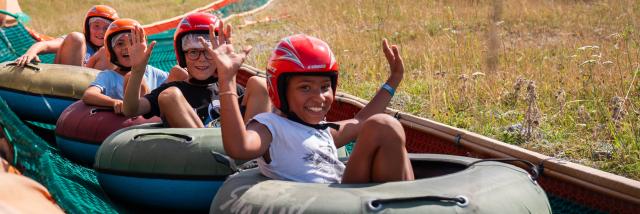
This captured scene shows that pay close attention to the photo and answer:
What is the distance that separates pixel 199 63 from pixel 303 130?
177cm

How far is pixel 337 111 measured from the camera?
22.9ft

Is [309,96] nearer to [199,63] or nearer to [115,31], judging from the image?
[199,63]

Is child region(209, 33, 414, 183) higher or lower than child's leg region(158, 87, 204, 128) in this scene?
higher

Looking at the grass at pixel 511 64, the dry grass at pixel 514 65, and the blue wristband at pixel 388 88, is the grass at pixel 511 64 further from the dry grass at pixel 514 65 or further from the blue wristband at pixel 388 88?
the blue wristband at pixel 388 88

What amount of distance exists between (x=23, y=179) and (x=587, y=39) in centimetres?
795

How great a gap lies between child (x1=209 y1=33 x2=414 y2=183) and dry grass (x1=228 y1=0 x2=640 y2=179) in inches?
30.0

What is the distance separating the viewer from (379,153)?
139 inches

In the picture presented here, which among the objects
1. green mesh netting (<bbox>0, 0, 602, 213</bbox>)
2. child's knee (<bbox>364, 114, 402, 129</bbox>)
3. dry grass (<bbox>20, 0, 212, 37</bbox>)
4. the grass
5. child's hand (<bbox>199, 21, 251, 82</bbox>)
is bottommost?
dry grass (<bbox>20, 0, 212, 37</bbox>)

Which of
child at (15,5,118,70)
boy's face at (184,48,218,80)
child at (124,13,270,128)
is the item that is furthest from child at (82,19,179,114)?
child at (15,5,118,70)

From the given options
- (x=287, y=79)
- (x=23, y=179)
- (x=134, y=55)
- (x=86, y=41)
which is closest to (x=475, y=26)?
(x=86, y=41)

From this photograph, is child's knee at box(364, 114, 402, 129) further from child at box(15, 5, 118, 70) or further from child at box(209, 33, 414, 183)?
child at box(15, 5, 118, 70)

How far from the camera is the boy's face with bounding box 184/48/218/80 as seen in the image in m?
5.41

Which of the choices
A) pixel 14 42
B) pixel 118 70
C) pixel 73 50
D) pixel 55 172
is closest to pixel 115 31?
pixel 118 70

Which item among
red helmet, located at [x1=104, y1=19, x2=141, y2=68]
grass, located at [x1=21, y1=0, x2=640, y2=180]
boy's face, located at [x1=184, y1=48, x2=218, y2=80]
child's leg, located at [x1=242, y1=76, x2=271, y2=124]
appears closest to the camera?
child's leg, located at [x1=242, y1=76, x2=271, y2=124]
